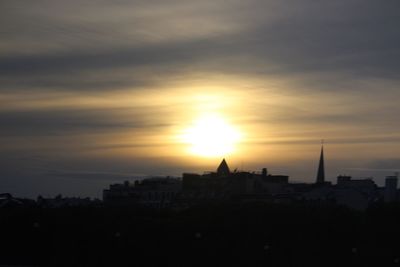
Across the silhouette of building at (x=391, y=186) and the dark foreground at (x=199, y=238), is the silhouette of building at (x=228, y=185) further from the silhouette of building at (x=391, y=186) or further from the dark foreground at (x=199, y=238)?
the dark foreground at (x=199, y=238)

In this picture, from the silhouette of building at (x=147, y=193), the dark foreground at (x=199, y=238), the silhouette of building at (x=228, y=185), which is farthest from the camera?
the silhouette of building at (x=147, y=193)

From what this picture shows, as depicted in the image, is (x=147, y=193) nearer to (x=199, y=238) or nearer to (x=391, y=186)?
(x=391, y=186)

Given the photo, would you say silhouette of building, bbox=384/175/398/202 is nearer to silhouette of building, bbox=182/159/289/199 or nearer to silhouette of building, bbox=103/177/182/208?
silhouette of building, bbox=182/159/289/199

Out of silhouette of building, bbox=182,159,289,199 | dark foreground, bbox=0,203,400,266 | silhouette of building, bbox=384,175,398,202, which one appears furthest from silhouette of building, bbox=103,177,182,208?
dark foreground, bbox=0,203,400,266

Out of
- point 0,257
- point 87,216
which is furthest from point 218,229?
point 0,257

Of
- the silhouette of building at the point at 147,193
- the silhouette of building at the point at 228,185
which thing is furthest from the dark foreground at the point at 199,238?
the silhouette of building at the point at 147,193

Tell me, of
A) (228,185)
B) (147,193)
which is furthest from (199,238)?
(147,193)

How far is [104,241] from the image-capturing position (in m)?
79.1

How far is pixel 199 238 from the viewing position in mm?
80875

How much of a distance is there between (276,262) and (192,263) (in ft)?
22.2

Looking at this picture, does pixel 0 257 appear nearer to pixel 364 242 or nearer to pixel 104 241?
pixel 104 241

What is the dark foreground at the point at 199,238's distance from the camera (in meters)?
77.5

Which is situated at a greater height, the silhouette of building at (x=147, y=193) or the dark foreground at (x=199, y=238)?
the silhouette of building at (x=147, y=193)

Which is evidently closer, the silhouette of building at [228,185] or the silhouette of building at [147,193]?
the silhouette of building at [228,185]
